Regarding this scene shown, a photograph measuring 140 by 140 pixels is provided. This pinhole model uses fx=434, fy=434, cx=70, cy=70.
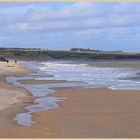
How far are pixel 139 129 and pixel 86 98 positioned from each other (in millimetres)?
5930

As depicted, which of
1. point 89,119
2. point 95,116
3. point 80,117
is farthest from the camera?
point 95,116

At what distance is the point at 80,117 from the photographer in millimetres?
10703

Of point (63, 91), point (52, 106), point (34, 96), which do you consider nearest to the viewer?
point (52, 106)

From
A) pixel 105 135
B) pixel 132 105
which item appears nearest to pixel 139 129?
pixel 105 135

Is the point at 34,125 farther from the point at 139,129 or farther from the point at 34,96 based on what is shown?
the point at 34,96

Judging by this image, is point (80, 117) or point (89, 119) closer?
point (89, 119)

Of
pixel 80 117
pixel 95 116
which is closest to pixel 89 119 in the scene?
pixel 80 117

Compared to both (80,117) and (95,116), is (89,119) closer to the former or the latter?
(80,117)

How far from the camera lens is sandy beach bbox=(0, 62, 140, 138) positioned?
28.5ft

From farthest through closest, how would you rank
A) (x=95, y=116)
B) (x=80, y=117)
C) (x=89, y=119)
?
(x=95, y=116)
(x=80, y=117)
(x=89, y=119)

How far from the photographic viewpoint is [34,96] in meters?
15.3

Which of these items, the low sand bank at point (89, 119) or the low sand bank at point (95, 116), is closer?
the low sand bank at point (89, 119)

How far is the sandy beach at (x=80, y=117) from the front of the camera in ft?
28.5

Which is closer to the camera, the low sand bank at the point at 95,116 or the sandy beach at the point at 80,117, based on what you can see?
the sandy beach at the point at 80,117
